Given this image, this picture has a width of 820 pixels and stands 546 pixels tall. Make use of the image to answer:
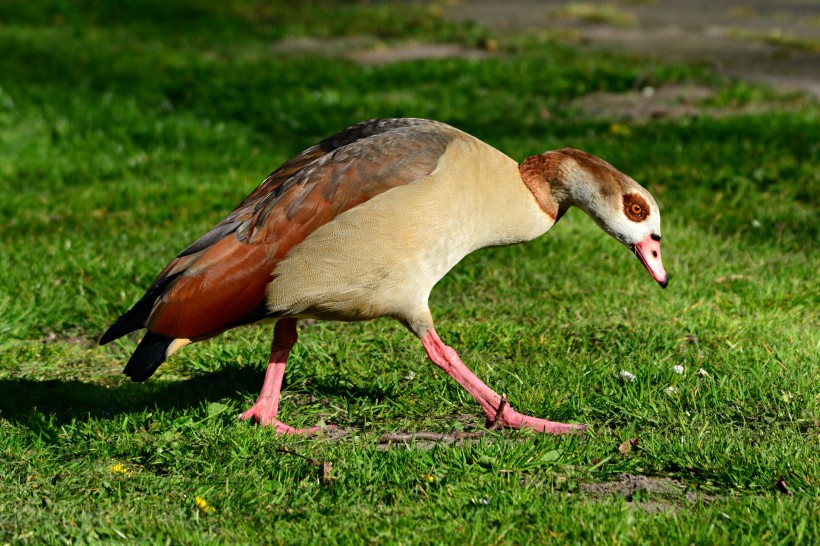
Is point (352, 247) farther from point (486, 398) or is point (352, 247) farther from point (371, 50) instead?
point (371, 50)

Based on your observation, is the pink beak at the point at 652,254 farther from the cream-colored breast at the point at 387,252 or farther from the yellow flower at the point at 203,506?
the yellow flower at the point at 203,506

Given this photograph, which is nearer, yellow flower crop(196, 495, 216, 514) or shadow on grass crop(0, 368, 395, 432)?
yellow flower crop(196, 495, 216, 514)

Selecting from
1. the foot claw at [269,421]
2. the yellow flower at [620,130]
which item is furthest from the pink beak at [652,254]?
the yellow flower at [620,130]

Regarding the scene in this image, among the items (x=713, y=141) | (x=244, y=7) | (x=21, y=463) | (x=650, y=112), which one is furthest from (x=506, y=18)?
(x=21, y=463)

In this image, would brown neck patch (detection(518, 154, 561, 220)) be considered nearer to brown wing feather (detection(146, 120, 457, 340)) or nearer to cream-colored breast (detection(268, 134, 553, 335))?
cream-colored breast (detection(268, 134, 553, 335))

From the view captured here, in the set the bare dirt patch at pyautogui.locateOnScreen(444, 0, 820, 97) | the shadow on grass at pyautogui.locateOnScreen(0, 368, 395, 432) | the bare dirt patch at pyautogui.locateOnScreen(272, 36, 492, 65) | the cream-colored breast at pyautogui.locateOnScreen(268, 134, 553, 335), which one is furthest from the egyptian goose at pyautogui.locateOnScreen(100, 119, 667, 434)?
the bare dirt patch at pyautogui.locateOnScreen(272, 36, 492, 65)

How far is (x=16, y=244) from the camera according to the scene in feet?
21.7

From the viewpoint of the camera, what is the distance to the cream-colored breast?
4070mm

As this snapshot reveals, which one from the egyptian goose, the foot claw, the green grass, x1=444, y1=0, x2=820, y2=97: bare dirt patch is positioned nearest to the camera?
the green grass

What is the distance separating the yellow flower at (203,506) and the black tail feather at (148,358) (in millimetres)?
613

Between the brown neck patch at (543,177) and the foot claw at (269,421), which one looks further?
the brown neck patch at (543,177)

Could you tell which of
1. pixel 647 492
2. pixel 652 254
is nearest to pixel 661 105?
pixel 652 254

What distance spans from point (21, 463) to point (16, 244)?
2893 mm

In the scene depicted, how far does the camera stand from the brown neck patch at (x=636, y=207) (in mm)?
4414
